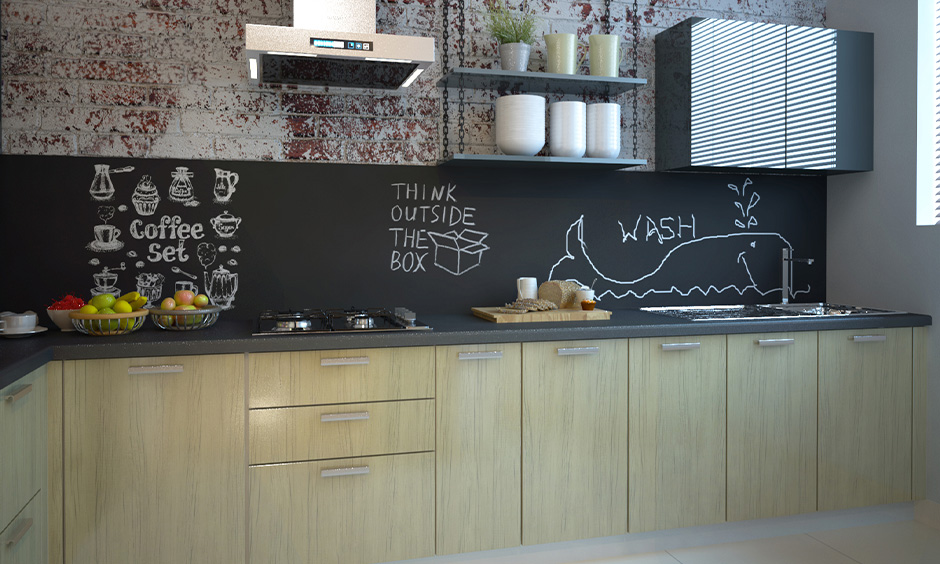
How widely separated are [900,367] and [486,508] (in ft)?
6.19

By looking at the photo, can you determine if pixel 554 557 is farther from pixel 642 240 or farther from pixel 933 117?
pixel 933 117

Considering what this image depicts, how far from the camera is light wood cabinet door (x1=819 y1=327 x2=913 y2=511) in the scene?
9.87ft

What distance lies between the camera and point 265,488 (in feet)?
8.02

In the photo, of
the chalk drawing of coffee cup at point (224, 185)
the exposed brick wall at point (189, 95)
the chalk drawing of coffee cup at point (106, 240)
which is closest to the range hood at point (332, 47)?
the exposed brick wall at point (189, 95)

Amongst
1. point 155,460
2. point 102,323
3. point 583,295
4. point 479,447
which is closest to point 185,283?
point 102,323

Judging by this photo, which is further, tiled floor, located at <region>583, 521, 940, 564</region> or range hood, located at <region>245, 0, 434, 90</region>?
tiled floor, located at <region>583, 521, 940, 564</region>

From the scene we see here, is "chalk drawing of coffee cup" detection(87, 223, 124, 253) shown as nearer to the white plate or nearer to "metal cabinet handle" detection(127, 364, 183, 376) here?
the white plate

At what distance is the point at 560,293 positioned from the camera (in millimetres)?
3111

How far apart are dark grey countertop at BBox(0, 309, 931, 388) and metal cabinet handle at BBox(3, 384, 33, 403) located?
0.16 feet

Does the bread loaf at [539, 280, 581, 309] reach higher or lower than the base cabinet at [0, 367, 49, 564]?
higher

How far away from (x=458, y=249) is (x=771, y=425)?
4.91ft

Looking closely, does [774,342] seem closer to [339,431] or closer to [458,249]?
[458,249]

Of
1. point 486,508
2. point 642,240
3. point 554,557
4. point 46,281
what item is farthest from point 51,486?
point 642,240

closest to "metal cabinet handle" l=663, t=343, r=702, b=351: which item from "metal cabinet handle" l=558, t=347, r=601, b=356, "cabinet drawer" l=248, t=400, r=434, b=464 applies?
"metal cabinet handle" l=558, t=347, r=601, b=356
